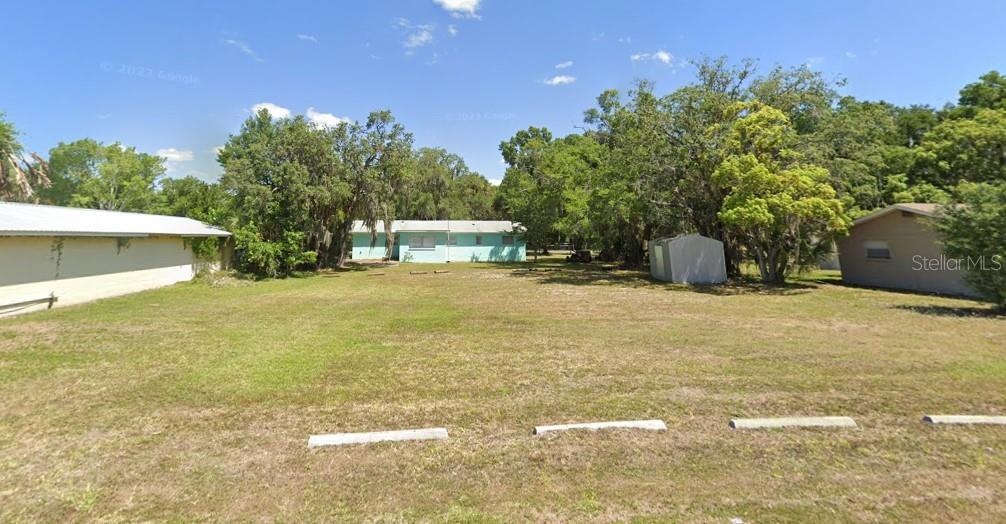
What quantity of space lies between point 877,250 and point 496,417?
753 inches

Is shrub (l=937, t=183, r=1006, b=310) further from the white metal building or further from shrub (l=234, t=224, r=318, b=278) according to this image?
shrub (l=234, t=224, r=318, b=278)

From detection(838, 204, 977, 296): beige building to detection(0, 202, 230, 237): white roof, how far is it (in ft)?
77.9

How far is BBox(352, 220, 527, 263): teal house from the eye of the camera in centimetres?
3422

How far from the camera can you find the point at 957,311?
10383 mm

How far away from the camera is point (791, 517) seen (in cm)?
270

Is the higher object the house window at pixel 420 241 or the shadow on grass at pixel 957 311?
the house window at pixel 420 241

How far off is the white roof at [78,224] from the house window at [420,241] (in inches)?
666

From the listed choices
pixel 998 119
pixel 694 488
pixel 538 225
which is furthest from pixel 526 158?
pixel 694 488

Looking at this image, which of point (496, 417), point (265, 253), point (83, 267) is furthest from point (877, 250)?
point (83, 267)

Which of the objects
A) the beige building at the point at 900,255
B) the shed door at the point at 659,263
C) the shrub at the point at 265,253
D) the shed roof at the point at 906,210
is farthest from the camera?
the shrub at the point at 265,253

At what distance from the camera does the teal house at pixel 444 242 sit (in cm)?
3422

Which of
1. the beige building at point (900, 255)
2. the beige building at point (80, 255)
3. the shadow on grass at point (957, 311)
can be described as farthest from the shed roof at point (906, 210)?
the beige building at point (80, 255)

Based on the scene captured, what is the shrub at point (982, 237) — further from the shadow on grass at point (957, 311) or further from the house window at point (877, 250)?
the house window at point (877, 250)

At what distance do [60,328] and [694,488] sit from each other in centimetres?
1145
